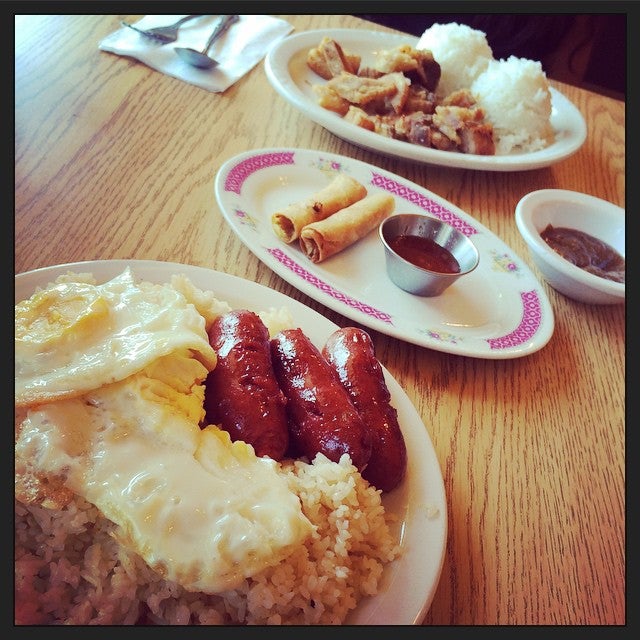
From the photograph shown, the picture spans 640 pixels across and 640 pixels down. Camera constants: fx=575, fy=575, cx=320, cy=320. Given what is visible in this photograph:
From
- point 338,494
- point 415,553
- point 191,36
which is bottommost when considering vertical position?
point 415,553

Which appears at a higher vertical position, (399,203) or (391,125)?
(391,125)

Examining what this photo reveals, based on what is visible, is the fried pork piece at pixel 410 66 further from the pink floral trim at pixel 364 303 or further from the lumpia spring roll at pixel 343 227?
the lumpia spring roll at pixel 343 227

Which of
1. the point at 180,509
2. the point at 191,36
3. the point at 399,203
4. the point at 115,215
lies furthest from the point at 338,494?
the point at 191,36

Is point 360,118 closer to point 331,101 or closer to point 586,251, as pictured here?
point 331,101

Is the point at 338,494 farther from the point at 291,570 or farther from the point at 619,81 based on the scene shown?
the point at 619,81

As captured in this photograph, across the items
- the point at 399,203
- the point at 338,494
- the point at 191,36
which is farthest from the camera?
the point at 191,36

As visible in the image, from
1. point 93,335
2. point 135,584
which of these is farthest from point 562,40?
point 135,584

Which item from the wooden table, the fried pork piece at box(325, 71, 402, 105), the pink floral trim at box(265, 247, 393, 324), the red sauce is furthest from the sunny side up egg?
the fried pork piece at box(325, 71, 402, 105)
